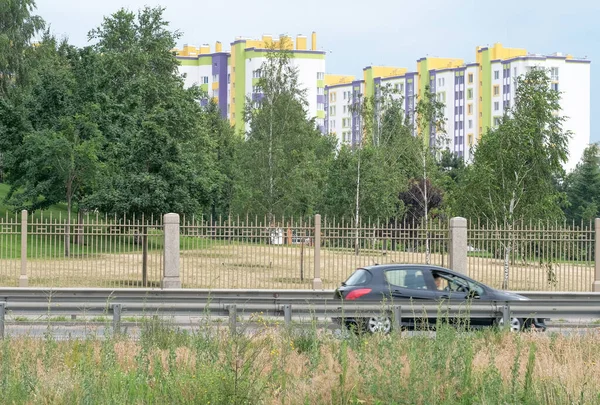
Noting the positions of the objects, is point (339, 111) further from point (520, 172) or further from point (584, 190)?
point (520, 172)

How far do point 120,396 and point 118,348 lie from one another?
262 cm

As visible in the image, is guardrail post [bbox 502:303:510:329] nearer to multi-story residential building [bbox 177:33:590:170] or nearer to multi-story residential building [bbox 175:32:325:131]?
multi-story residential building [bbox 177:33:590:170]

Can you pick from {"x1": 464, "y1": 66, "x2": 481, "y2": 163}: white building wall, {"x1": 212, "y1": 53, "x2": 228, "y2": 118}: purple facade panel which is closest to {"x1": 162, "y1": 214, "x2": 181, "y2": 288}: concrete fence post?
{"x1": 212, "y1": 53, "x2": 228, "y2": 118}: purple facade panel

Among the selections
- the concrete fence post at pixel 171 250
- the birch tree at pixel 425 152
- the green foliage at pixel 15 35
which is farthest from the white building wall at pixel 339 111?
the concrete fence post at pixel 171 250

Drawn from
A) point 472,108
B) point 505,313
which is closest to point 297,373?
point 505,313

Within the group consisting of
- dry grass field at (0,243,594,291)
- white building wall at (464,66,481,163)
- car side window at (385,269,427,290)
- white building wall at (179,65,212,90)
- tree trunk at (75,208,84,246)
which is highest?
white building wall at (179,65,212,90)

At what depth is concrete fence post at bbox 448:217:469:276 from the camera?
23.5 metres

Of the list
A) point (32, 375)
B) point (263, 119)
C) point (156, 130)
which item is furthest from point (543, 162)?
point (263, 119)

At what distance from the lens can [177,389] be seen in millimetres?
8773

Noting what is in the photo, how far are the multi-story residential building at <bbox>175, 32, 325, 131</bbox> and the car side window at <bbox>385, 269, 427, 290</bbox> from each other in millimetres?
119408

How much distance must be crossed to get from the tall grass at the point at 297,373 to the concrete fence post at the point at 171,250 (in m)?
11.8

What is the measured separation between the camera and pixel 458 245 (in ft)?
77.3

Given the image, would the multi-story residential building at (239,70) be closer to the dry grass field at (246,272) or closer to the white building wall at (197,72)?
the white building wall at (197,72)

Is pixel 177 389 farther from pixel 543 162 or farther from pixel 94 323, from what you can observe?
pixel 543 162
